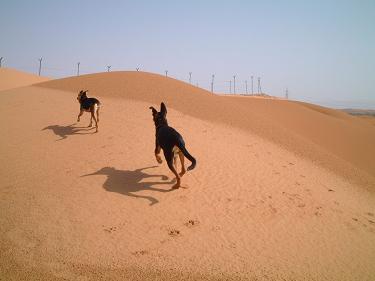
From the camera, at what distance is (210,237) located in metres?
7.05

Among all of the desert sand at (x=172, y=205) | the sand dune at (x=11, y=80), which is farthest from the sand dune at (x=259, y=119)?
the sand dune at (x=11, y=80)

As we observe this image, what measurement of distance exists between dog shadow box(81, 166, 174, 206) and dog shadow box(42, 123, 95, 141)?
12.2 feet

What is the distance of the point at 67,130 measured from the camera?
13477 mm

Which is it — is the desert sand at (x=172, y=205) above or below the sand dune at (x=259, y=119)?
below

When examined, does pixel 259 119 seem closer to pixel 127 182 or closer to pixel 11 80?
pixel 127 182

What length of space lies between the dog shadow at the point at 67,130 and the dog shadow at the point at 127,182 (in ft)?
12.2

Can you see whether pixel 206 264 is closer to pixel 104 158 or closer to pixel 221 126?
pixel 104 158

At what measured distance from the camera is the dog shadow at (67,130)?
13.0 meters

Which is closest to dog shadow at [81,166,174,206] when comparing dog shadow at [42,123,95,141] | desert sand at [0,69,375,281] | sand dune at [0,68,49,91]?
desert sand at [0,69,375,281]

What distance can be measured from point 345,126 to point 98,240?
24.7 metres

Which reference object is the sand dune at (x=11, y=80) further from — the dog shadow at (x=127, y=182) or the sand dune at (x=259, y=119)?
the dog shadow at (x=127, y=182)

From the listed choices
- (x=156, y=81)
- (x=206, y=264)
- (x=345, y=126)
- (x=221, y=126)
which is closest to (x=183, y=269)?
(x=206, y=264)

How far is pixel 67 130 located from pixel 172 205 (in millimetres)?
7204

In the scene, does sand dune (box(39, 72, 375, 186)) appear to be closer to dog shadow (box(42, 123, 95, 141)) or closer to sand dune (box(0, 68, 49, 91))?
dog shadow (box(42, 123, 95, 141))
